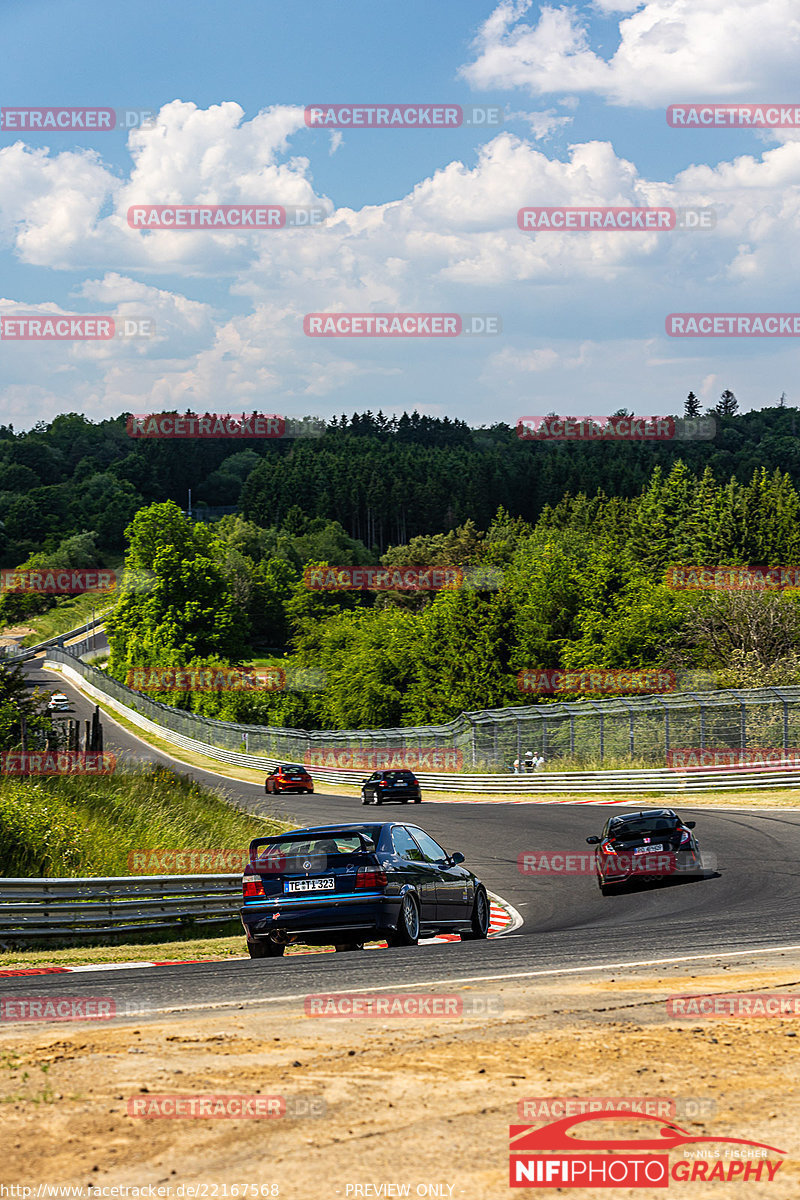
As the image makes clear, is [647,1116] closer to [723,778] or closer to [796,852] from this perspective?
[796,852]

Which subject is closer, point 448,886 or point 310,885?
point 310,885

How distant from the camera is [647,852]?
1838 cm

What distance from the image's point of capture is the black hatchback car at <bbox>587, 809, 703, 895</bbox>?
18.4 m

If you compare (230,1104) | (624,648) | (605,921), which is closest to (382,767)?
(624,648)

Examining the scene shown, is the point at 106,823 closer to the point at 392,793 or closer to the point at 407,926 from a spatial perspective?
the point at 407,926

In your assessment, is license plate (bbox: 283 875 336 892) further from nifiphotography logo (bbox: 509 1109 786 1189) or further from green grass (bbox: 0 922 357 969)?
nifiphotography logo (bbox: 509 1109 786 1189)

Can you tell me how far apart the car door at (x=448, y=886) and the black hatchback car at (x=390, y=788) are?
29252 millimetres

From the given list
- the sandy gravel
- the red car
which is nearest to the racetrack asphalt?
the sandy gravel

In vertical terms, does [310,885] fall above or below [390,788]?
above

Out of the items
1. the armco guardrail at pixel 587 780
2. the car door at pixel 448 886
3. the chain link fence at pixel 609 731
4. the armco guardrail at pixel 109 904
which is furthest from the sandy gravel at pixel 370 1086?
the chain link fence at pixel 609 731

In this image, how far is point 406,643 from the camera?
102 meters

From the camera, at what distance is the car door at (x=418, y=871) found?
13.0 m

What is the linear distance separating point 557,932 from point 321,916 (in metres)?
2.92

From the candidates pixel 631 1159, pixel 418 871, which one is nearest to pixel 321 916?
pixel 418 871
